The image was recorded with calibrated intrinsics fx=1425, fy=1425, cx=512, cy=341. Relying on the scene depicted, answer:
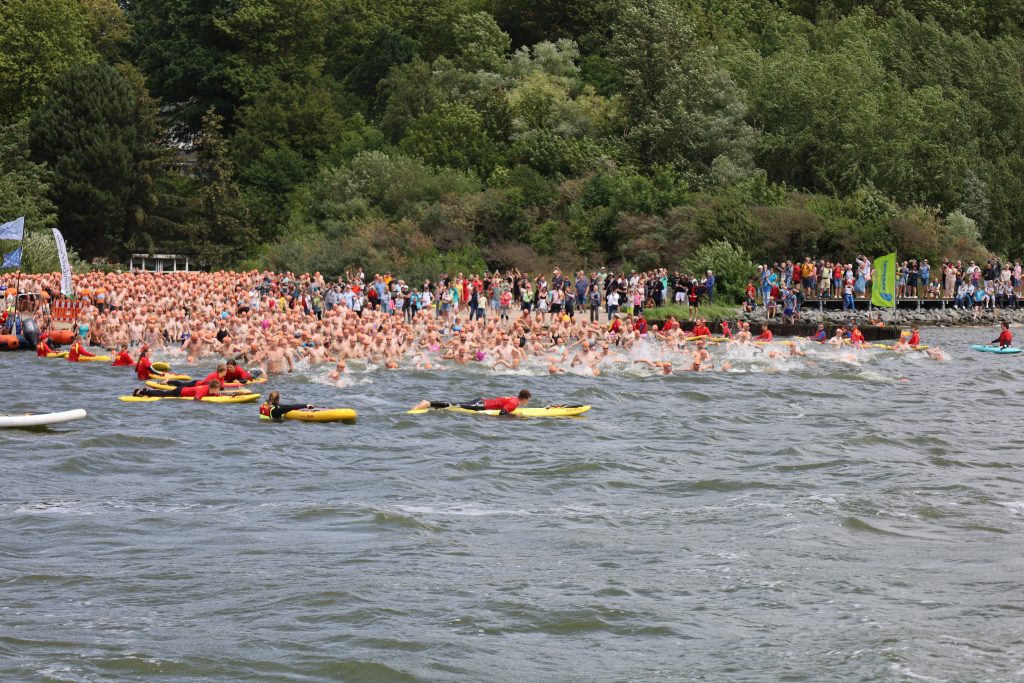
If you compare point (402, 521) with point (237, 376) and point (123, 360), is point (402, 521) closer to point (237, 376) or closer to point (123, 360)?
point (237, 376)

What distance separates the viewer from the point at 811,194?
5356cm

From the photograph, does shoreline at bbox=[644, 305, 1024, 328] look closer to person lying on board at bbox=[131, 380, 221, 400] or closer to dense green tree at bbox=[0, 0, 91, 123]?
person lying on board at bbox=[131, 380, 221, 400]

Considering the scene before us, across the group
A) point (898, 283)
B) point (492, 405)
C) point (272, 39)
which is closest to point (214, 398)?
point (492, 405)

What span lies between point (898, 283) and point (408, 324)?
19.1 metres

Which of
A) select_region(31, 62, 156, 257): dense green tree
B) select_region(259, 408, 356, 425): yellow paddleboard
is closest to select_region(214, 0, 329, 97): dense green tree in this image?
select_region(31, 62, 156, 257): dense green tree

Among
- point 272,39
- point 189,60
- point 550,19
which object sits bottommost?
point 189,60

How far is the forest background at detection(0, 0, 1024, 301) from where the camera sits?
5134 centimetres

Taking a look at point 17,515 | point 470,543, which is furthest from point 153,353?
point 470,543

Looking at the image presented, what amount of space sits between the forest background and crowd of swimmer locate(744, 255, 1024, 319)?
1.22m

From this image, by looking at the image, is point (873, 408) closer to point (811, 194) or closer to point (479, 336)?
point (479, 336)

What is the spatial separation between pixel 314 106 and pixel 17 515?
49.4 metres

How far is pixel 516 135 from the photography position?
58.5 m

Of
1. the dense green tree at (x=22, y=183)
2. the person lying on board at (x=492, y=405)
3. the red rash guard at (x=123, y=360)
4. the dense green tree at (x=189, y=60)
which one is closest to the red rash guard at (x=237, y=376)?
the person lying on board at (x=492, y=405)

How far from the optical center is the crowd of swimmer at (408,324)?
31938 mm
